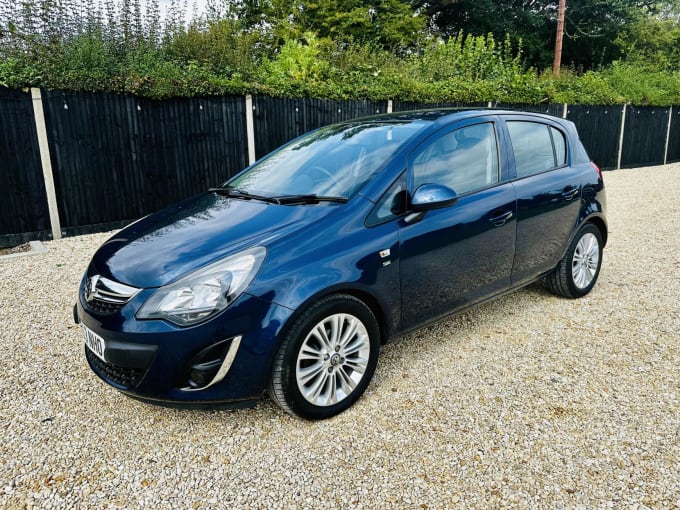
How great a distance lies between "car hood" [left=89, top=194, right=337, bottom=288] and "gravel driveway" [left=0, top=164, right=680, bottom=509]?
863 millimetres

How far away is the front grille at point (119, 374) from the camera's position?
2516 mm

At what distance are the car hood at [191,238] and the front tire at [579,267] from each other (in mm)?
2497

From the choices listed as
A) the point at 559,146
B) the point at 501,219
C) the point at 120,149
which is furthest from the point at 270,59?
the point at 501,219

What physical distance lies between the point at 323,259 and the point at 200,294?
2.12 feet

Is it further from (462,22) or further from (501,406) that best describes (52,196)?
(462,22)

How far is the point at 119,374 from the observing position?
8.56ft

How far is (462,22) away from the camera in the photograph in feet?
94.0

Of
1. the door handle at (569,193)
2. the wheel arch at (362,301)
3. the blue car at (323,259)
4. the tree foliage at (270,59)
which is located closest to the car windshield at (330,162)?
the blue car at (323,259)

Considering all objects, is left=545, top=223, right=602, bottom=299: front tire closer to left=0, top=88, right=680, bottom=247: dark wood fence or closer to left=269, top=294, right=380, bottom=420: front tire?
left=269, top=294, right=380, bottom=420: front tire

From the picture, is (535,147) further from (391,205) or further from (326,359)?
(326,359)

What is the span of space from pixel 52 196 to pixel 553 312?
21.1 ft

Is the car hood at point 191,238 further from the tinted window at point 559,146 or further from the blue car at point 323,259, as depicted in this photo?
the tinted window at point 559,146

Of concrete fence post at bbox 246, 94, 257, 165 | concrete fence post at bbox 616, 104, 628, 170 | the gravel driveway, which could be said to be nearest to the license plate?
the gravel driveway

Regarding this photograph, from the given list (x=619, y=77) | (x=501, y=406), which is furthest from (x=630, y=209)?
(x=619, y=77)
